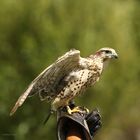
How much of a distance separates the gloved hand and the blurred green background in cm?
773

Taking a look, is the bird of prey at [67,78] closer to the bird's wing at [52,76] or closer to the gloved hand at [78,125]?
the bird's wing at [52,76]

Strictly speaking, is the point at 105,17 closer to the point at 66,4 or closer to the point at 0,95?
the point at 66,4

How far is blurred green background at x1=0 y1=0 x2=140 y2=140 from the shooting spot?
47.3 feet

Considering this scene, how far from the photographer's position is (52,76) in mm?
6145

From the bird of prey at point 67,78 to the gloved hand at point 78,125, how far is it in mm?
445

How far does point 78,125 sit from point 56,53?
30.8 ft

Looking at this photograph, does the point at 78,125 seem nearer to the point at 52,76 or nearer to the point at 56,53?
the point at 52,76

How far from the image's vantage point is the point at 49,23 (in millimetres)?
14992

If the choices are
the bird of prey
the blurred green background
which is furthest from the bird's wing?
the blurred green background

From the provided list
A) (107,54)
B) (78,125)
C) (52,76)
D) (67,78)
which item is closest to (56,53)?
(107,54)

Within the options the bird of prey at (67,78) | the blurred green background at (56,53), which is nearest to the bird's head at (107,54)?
the bird of prey at (67,78)

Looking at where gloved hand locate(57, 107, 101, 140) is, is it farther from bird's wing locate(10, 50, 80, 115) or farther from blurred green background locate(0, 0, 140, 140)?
blurred green background locate(0, 0, 140, 140)

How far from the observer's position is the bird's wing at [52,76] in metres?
5.92

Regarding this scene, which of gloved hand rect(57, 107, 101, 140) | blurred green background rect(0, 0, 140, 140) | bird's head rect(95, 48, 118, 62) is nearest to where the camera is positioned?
gloved hand rect(57, 107, 101, 140)
